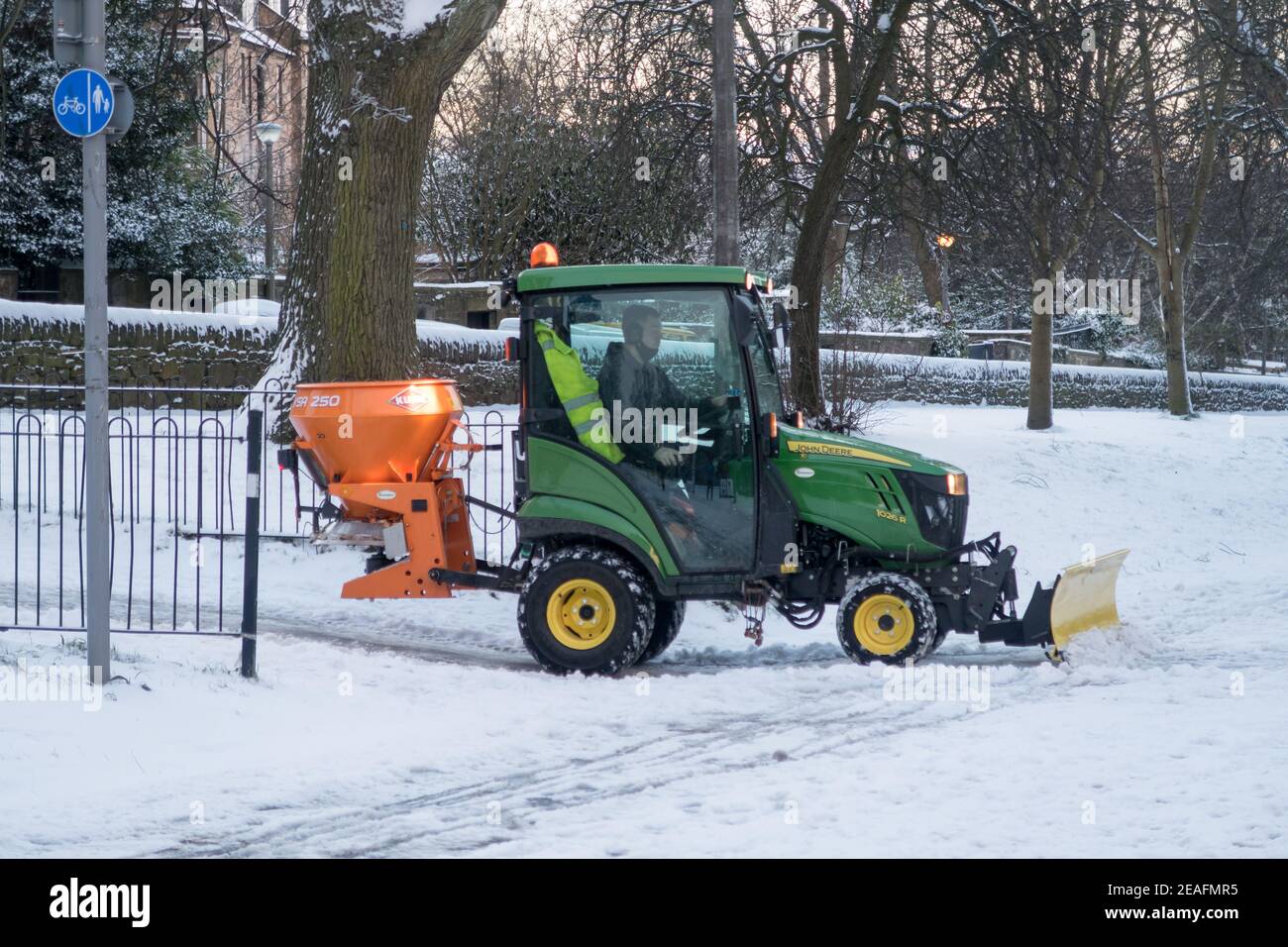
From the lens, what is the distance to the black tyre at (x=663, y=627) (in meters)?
→ 8.34

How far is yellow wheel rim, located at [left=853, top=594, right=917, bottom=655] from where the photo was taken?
7.78 metres

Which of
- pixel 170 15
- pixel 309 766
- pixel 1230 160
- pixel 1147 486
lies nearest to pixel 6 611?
pixel 309 766

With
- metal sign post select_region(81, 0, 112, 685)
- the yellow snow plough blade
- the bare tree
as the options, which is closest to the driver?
the yellow snow plough blade

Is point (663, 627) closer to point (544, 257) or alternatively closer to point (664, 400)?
point (664, 400)

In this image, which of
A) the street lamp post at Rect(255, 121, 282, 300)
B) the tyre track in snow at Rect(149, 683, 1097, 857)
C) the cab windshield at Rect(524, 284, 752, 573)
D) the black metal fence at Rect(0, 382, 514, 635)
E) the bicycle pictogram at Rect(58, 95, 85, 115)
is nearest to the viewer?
the tyre track in snow at Rect(149, 683, 1097, 857)

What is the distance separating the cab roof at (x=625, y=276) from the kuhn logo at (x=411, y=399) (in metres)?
0.92

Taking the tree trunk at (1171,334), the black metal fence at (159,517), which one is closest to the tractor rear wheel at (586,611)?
the black metal fence at (159,517)

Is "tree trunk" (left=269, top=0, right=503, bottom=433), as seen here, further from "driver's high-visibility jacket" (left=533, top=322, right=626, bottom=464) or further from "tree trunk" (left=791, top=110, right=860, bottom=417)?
"tree trunk" (left=791, top=110, right=860, bottom=417)

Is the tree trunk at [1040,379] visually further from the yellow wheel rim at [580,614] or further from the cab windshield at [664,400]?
the yellow wheel rim at [580,614]

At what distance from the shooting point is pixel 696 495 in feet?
25.5

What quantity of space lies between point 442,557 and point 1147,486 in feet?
35.4

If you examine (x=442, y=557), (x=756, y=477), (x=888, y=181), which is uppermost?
(x=888, y=181)

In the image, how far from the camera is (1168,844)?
4609 mm
